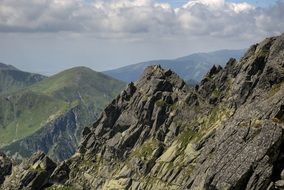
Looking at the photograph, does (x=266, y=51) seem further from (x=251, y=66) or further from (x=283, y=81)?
(x=283, y=81)

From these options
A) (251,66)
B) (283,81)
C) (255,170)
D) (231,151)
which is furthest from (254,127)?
(251,66)

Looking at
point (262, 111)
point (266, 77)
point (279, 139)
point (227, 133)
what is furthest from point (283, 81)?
point (279, 139)

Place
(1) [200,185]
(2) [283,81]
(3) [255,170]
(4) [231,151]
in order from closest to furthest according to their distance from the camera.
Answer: (3) [255,170]
(4) [231,151]
(1) [200,185]
(2) [283,81]

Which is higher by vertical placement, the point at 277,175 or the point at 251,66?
the point at 251,66

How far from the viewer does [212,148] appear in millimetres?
125125

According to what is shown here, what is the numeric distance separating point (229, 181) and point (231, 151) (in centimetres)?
1076

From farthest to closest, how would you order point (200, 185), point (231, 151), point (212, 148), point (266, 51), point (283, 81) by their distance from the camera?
point (266, 51) → point (283, 81) → point (212, 148) → point (200, 185) → point (231, 151)

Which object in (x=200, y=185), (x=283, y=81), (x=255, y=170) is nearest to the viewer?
(x=255, y=170)

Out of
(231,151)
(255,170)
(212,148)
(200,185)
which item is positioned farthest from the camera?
(212,148)

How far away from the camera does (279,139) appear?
9731 cm

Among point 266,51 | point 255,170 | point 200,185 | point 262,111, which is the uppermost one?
point 266,51

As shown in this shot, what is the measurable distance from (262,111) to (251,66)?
80185 mm

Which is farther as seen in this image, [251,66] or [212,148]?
[251,66]

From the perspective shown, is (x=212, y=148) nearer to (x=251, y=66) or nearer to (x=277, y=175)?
(x=277, y=175)
